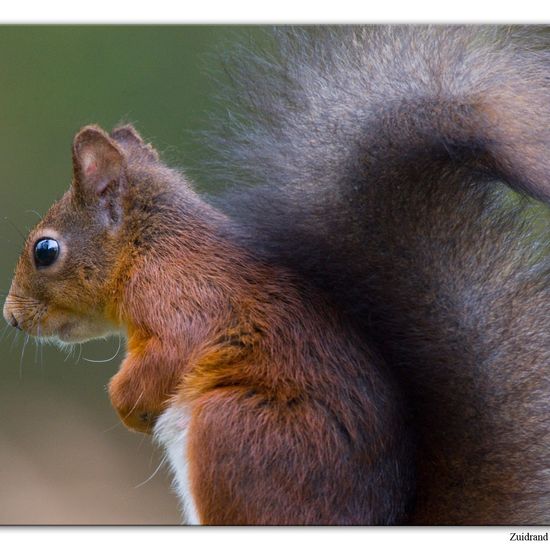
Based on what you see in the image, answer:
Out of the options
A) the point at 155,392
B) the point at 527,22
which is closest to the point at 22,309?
the point at 155,392

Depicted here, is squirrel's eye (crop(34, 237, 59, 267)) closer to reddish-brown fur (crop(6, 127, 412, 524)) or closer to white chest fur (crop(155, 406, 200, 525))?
reddish-brown fur (crop(6, 127, 412, 524))

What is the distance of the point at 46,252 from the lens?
2135 mm

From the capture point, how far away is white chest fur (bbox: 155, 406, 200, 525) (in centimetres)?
192

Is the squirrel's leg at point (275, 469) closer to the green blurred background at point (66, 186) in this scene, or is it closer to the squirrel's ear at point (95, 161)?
the green blurred background at point (66, 186)

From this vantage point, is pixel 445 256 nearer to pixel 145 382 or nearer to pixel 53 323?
pixel 145 382

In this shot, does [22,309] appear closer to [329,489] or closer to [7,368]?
[7,368]

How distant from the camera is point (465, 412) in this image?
76.7 inches

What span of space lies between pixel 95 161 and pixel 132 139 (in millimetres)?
213

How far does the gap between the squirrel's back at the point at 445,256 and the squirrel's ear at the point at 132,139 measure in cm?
35

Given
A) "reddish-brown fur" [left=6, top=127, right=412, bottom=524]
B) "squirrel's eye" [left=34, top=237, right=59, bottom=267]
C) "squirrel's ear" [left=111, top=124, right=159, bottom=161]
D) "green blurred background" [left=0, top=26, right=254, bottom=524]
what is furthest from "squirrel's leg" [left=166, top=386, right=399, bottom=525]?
"squirrel's ear" [left=111, top=124, right=159, bottom=161]

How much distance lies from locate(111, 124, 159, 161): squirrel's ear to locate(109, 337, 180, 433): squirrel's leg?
0.43 m

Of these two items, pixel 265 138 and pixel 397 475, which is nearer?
pixel 397 475

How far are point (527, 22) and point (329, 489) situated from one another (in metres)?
0.94

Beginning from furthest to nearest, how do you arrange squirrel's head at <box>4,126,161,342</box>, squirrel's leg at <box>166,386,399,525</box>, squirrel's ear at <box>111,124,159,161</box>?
squirrel's ear at <box>111,124,159,161</box>
squirrel's head at <box>4,126,161,342</box>
squirrel's leg at <box>166,386,399,525</box>
